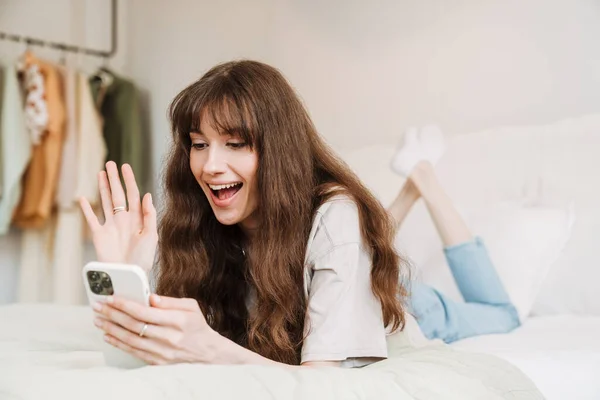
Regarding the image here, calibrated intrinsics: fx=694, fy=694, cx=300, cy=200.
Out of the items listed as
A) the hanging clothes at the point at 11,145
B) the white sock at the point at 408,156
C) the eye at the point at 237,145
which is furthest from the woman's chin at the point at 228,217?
the hanging clothes at the point at 11,145

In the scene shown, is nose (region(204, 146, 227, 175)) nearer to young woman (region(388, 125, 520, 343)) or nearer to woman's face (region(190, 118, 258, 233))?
woman's face (region(190, 118, 258, 233))

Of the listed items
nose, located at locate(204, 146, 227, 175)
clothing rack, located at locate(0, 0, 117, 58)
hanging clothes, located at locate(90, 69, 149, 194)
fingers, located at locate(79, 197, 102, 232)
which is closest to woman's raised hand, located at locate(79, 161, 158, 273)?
fingers, located at locate(79, 197, 102, 232)

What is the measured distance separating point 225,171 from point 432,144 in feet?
3.26

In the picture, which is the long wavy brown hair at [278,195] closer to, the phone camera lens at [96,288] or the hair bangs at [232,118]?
the hair bangs at [232,118]

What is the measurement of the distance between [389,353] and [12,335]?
2.09ft

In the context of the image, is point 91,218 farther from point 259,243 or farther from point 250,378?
point 250,378

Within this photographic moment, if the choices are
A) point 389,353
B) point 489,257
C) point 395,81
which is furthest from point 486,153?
point 389,353

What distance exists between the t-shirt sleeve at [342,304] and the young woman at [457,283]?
0.40 meters

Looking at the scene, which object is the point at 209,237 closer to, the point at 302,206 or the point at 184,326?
the point at 302,206

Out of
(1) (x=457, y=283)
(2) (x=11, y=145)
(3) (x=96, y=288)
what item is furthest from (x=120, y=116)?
(3) (x=96, y=288)

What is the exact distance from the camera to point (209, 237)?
1.23 meters

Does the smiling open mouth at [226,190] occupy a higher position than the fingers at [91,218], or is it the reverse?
the smiling open mouth at [226,190]

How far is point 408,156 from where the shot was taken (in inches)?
75.0

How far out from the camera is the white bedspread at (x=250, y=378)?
668 mm
